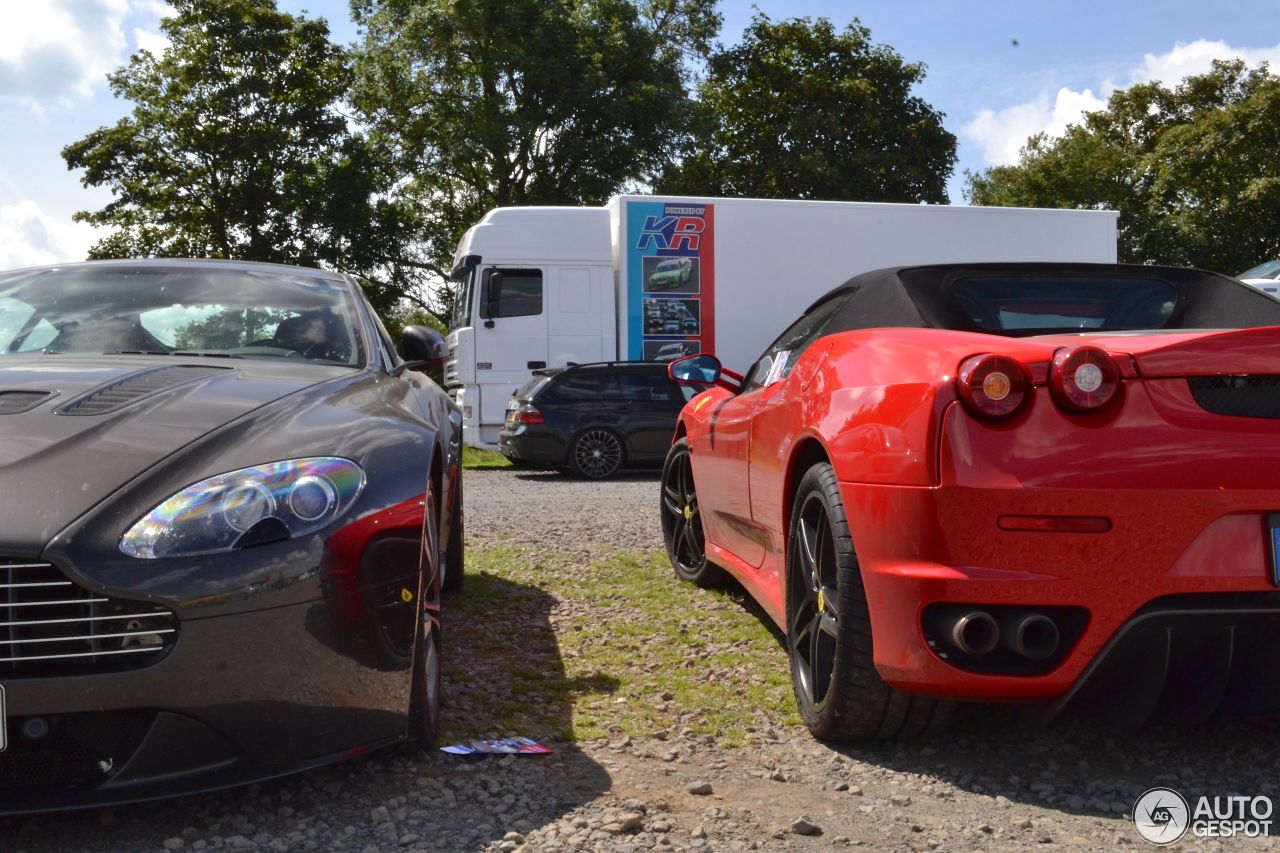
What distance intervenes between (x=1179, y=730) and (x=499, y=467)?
1341 centimetres

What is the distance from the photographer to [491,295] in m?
14.9

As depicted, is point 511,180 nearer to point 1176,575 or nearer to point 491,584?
point 491,584

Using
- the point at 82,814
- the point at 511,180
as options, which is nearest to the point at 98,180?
the point at 511,180

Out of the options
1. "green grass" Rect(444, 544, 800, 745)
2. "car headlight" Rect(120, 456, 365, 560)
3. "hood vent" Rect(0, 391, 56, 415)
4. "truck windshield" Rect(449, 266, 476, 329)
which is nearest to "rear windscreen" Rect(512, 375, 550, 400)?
"truck windshield" Rect(449, 266, 476, 329)

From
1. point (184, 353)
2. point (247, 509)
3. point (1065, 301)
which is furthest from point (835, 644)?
point (184, 353)

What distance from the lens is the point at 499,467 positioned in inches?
639

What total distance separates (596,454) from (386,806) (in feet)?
37.5

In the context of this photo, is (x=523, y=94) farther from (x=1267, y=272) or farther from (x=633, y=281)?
(x=1267, y=272)

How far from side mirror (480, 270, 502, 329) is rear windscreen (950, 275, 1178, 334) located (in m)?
11.8

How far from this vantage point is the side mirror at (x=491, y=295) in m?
14.9

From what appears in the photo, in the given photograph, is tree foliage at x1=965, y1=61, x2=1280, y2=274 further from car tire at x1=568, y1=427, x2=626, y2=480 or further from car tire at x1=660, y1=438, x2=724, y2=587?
car tire at x1=660, y1=438, x2=724, y2=587

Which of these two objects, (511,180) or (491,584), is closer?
(491,584)

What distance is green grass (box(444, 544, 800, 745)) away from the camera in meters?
3.47

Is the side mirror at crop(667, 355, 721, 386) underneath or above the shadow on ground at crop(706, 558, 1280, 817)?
above
